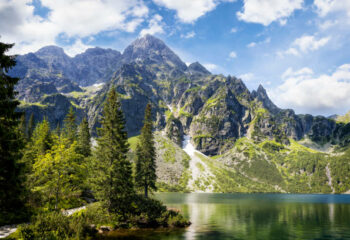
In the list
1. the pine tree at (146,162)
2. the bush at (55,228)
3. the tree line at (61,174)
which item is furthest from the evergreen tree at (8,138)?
the pine tree at (146,162)

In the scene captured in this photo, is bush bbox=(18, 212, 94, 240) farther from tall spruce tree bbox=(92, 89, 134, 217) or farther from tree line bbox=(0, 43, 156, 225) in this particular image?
tall spruce tree bbox=(92, 89, 134, 217)

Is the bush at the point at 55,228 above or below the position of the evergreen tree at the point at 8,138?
below

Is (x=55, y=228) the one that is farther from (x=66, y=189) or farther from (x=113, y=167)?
(x=66, y=189)

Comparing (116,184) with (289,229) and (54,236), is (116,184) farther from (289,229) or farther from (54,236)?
(289,229)

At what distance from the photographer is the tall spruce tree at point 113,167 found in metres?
40.9

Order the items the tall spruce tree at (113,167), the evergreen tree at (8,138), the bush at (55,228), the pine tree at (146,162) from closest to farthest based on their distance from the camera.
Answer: the evergreen tree at (8,138) < the bush at (55,228) < the tall spruce tree at (113,167) < the pine tree at (146,162)

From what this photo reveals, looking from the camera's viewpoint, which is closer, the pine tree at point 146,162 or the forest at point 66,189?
the forest at point 66,189

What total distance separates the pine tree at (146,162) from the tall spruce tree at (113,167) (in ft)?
73.3

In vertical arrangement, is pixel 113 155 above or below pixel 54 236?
above

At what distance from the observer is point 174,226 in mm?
43375

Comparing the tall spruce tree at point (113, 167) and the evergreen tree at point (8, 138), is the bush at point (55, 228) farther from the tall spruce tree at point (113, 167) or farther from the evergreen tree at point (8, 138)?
the tall spruce tree at point (113, 167)

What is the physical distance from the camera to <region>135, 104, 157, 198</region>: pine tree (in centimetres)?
6838

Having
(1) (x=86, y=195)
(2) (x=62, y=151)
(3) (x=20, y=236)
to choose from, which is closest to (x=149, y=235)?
(3) (x=20, y=236)

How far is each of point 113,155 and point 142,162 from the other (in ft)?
89.2
